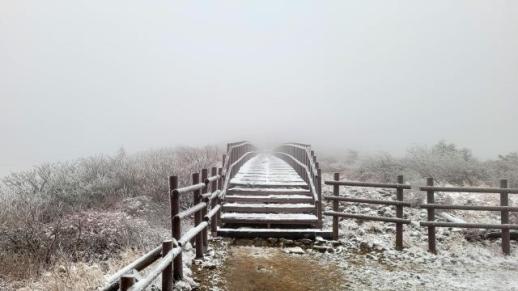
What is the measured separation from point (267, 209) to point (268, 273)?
3469 mm

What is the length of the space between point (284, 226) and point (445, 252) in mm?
3824

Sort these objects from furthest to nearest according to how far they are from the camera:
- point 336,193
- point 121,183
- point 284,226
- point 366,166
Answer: point 366,166, point 121,183, point 284,226, point 336,193

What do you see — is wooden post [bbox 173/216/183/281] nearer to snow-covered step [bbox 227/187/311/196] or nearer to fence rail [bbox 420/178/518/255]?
fence rail [bbox 420/178/518/255]

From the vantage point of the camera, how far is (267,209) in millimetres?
10172

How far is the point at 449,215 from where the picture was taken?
10.1 meters

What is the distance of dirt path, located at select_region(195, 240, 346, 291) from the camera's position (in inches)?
243

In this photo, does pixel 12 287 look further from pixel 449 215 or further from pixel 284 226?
pixel 449 215

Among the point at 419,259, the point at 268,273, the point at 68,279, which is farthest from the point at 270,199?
the point at 68,279

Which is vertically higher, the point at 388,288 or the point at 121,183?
the point at 121,183

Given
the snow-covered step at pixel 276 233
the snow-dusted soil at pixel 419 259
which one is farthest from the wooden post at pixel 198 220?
the snow-dusted soil at pixel 419 259

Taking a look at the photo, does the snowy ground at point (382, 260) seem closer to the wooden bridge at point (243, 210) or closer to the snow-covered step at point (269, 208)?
the wooden bridge at point (243, 210)

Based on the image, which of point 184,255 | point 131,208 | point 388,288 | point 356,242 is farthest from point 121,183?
point 388,288

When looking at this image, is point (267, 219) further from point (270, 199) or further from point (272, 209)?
point (270, 199)

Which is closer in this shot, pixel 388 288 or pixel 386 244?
pixel 388 288
